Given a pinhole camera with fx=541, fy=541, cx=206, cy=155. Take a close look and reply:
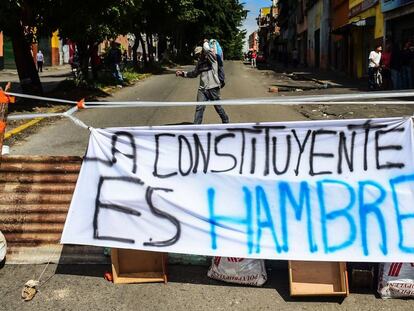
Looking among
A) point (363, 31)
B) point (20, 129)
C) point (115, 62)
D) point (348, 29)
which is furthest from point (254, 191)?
point (348, 29)

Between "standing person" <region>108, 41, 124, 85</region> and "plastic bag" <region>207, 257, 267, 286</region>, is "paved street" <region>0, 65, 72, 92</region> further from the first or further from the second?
"plastic bag" <region>207, 257, 267, 286</region>

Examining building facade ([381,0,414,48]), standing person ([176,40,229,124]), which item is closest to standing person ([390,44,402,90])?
building facade ([381,0,414,48])

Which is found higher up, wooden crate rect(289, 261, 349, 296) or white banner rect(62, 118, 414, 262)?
white banner rect(62, 118, 414, 262)

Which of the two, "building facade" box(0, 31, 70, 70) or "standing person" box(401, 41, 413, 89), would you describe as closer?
"standing person" box(401, 41, 413, 89)

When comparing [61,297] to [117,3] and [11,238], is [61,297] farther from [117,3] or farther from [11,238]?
[117,3]

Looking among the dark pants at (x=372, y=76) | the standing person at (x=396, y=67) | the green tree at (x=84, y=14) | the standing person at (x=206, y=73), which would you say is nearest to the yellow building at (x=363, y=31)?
the dark pants at (x=372, y=76)

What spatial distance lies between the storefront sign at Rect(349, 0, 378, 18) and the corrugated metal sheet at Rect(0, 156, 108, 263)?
69.1 feet

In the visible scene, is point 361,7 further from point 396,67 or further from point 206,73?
point 206,73

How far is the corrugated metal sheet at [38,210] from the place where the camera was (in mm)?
4547

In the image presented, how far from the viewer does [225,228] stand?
410 centimetres

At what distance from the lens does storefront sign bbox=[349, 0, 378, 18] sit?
23597 mm

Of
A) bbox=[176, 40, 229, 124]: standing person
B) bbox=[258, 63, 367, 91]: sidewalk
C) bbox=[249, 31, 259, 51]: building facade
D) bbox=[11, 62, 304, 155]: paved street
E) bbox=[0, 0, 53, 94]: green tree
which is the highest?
bbox=[249, 31, 259, 51]: building facade

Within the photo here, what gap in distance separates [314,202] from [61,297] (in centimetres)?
200

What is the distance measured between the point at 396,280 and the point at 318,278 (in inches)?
21.6
